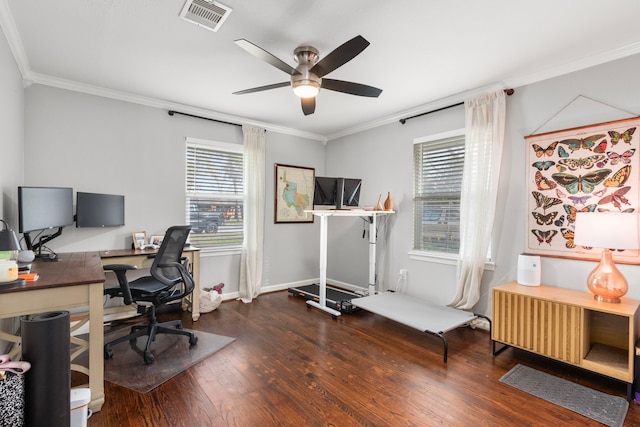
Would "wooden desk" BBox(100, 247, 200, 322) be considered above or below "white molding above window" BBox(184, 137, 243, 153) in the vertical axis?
below

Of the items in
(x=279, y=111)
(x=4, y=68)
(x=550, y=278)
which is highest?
(x=279, y=111)

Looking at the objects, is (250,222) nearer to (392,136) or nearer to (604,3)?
(392,136)

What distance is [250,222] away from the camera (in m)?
4.35

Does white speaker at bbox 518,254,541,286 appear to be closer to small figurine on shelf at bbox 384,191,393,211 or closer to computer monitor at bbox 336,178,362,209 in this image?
small figurine on shelf at bbox 384,191,393,211

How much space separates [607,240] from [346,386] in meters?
2.13

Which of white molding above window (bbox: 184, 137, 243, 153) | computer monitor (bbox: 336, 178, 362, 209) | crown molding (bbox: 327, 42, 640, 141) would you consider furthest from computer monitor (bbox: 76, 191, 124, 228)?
crown molding (bbox: 327, 42, 640, 141)

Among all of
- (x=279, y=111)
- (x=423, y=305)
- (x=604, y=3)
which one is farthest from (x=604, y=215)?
(x=279, y=111)

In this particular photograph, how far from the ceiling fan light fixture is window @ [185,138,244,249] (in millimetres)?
2079

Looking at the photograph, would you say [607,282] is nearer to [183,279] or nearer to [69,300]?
[183,279]

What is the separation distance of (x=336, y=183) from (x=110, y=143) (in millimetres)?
2581

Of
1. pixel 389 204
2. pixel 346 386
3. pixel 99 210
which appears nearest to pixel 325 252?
pixel 389 204

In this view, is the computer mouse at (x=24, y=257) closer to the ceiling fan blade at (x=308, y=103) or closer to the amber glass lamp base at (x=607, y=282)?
the ceiling fan blade at (x=308, y=103)

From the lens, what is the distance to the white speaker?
280 cm

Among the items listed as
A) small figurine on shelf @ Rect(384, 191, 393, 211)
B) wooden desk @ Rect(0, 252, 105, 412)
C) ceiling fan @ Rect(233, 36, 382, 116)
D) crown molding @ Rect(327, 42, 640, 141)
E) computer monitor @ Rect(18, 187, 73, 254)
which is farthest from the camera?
small figurine on shelf @ Rect(384, 191, 393, 211)
